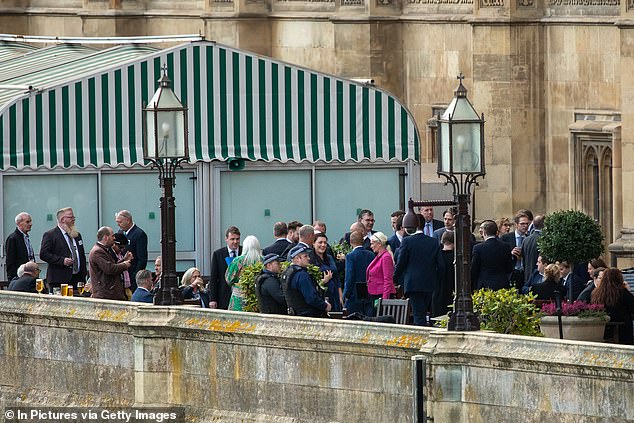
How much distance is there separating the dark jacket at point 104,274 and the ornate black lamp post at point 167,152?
4.99 feet

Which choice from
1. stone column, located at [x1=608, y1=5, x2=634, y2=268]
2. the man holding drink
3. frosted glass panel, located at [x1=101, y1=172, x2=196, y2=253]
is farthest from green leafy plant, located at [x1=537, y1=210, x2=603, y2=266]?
stone column, located at [x1=608, y1=5, x2=634, y2=268]

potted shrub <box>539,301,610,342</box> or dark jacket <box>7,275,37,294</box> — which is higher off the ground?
dark jacket <box>7,275,37,294</box>

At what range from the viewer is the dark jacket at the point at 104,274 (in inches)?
1009

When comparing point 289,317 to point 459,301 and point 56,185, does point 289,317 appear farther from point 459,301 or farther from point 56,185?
point 56,185

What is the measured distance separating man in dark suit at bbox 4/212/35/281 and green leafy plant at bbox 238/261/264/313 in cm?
399

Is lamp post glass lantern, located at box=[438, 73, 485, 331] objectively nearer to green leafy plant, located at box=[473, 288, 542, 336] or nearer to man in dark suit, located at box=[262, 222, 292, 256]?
green leafy plant, located at box=[473, 288, 542, 336]

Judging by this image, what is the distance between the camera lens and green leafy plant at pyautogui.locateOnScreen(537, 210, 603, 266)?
25.6m

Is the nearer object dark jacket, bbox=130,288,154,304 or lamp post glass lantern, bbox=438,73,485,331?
lamp post glass lantern, bbox=438,73,485,331

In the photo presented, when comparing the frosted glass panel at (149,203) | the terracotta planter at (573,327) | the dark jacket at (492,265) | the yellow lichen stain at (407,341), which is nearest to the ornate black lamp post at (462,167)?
the yellow lichen stain at (407,341)

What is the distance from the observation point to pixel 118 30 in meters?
45.3

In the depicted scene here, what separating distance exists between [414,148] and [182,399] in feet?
22.8

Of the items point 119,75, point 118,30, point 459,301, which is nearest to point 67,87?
point 119,75

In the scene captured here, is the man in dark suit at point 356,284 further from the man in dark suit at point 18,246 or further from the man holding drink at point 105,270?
the man in dark suit at point 18,246

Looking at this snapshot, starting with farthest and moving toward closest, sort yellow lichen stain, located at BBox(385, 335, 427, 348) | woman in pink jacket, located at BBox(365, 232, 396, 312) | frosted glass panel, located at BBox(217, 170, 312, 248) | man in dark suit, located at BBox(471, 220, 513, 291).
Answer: frosted glass panel, located at BBox(217, 170, 312, 248) < woman in pink jacket, located at BBox(365, 232, 396, 312) < man in dark suit, located at BBox(471, 220, 513, 291) < yellow lichen stain, located at BBox(385, 335, 427, 348)
